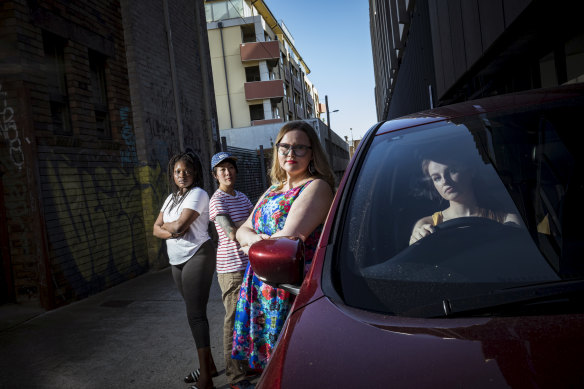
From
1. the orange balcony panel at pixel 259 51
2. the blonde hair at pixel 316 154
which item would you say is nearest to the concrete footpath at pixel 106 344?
the blonde hair at pixel 316 154

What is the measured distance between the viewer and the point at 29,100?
5.91 m

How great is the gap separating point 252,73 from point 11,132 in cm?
3468

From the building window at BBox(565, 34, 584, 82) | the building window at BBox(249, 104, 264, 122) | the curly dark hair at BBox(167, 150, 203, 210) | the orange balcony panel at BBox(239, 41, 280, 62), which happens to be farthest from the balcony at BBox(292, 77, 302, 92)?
the curly dark hair at BBox(167, 150, 203, 210)

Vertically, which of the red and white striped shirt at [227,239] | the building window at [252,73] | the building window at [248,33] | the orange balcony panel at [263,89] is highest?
the building window at [248,33]

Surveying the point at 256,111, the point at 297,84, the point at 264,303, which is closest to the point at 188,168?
the point at 264,303

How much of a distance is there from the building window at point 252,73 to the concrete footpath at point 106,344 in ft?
113

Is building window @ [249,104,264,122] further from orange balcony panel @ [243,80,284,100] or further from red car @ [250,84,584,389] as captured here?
red car @ [250,84,584,389]

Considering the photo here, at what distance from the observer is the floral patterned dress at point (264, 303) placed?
2.47 metres

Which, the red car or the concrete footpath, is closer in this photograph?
the red car

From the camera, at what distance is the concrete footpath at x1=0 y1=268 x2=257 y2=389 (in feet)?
12.5

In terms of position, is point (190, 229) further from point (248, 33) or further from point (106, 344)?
point (248, 33)

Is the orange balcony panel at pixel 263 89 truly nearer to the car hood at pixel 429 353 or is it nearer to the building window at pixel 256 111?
the building window at pixel 256 111

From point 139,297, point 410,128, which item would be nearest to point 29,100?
point 139,297

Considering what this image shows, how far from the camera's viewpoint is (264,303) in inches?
99.8
